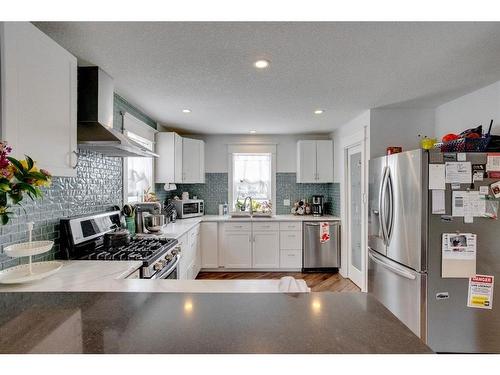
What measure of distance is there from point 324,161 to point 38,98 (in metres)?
4.01

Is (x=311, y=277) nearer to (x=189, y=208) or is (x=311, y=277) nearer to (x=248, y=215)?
(x=248, y=215)

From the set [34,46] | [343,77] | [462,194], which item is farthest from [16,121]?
[462,194]

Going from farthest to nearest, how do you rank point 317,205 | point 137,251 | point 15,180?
point 317,205 → point 137,251 → point 15,180

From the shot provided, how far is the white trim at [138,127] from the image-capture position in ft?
9.72

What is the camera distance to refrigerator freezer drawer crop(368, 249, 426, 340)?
220 cm

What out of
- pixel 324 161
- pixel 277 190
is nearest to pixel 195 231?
pixel 277 190

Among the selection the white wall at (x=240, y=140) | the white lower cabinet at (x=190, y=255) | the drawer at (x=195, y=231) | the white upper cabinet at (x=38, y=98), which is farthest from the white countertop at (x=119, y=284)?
the white wall at (x=240, y=140)

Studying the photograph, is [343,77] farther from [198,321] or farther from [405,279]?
[198,321]

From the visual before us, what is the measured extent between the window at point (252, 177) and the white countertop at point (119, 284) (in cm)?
340

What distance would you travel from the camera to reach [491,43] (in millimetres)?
1741

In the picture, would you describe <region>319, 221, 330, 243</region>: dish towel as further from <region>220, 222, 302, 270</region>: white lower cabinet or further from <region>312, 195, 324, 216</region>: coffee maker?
<region>312, 195, 324, 216</region>: coffee maker

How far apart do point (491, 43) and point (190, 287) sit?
2326 mm

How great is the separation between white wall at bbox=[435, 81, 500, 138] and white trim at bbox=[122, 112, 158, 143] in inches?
138

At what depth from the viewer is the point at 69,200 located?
211 centimetres
